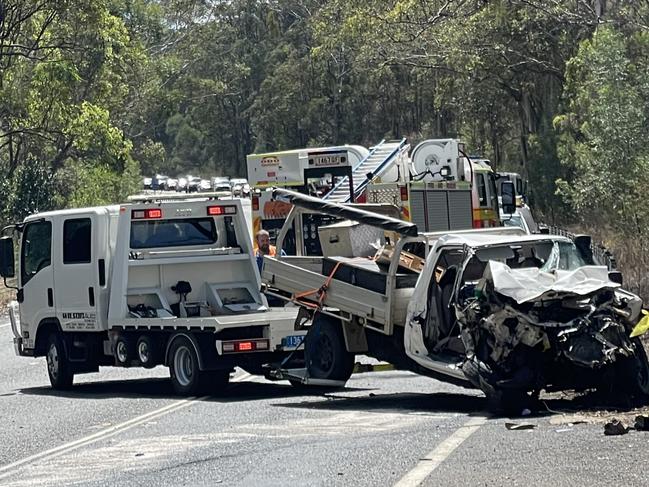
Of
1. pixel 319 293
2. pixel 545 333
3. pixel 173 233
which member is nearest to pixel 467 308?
pixel 545 333

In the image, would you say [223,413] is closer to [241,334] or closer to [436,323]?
[241,334]

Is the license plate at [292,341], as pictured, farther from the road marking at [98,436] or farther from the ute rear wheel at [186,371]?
the road marking at [98,436]

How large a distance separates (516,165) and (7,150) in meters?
26.6

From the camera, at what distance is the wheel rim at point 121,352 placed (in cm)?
1532

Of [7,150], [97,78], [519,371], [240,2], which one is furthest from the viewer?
[240,2]

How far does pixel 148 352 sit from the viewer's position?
15.0m

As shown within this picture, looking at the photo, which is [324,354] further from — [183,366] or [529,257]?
[529,257]

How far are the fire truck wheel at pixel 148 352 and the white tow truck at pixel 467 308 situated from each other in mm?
1509

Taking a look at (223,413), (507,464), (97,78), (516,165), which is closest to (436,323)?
(223,413)

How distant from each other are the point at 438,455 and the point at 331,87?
208ft

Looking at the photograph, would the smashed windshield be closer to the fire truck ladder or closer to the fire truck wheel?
the fire truck wheel

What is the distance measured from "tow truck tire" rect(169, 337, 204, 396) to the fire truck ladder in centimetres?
956

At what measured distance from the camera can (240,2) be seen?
7788 centimetres

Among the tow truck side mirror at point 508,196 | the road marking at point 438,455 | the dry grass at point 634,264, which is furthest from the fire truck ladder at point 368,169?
the road marking at point 438,455
